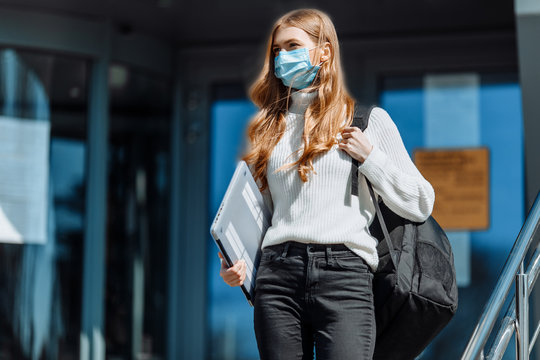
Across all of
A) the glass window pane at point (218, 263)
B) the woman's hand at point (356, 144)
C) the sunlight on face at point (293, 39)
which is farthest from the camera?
the glass window pane at point (218, 263)

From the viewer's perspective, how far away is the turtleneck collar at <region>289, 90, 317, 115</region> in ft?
8.89

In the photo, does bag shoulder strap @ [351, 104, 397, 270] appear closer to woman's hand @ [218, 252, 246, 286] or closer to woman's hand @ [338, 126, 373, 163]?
woman's hand @ [338, 126, 373, 163]

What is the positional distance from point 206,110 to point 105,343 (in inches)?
73.2

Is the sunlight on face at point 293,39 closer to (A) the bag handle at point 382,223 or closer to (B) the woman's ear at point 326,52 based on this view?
(B) the woman's ear at point 326,52

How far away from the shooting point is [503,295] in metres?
2.67

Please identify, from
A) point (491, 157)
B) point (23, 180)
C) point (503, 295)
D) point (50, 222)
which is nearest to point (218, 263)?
point (50, 222)

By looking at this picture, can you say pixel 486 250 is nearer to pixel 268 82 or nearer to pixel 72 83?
pixel 72 83

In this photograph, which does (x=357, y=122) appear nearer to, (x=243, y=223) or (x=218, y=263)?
(x=243, y=223)

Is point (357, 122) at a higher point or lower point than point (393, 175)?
higher

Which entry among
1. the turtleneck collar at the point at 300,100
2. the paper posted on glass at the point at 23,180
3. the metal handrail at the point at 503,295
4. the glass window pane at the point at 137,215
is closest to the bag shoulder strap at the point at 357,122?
the turtleneck collar at the point at 300,100

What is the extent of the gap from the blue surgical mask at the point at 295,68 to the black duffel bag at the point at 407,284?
0.19 metres

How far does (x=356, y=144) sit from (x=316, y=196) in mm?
198

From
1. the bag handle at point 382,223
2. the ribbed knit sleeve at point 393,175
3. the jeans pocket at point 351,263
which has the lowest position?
the jeans pocket at point 351,263

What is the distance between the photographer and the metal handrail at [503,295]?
2.55 meters
